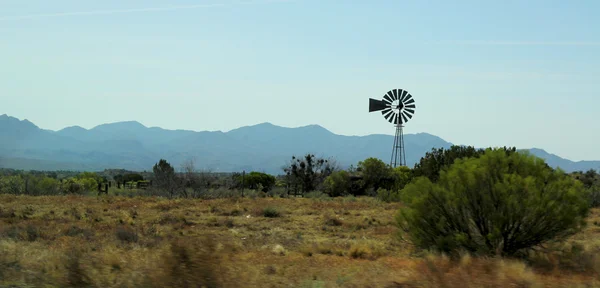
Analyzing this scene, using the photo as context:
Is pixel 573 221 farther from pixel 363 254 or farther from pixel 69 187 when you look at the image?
pixel 69 187

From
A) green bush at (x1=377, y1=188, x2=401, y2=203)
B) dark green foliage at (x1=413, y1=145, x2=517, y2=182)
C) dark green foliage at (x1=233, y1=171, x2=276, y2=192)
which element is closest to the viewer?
dark green foliage at (x1=413, y1=145, x2=517, y2=182)

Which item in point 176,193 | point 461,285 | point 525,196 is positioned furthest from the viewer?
point 176,193

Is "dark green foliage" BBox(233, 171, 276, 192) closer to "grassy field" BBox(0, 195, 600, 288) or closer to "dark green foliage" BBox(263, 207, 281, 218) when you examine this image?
"grassy field" BBox(0, 195, 600, 288)

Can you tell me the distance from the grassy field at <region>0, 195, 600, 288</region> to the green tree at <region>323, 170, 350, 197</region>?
54.4 ft

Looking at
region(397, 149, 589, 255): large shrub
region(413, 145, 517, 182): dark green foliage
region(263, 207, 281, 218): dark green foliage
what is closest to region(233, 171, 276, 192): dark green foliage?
region(413, 145, 517, 182): dark green foliage

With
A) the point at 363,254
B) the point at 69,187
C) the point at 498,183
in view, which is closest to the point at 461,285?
the point at 498,183

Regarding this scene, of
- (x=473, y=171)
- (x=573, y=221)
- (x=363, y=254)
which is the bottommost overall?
(x=363, y=254)

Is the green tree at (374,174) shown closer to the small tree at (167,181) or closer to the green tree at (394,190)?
the green tree at (394,190)

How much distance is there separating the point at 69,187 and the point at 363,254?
44.5m

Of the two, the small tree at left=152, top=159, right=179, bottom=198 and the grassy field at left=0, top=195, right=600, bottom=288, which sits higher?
the small tree at left=152, top=159, right=179, bottom=198

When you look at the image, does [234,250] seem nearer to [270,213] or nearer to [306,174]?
[270,213]

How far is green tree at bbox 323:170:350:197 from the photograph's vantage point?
193 feet

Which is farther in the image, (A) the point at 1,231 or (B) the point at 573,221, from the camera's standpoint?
(A) the point at 1,231

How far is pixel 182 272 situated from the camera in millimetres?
10016
